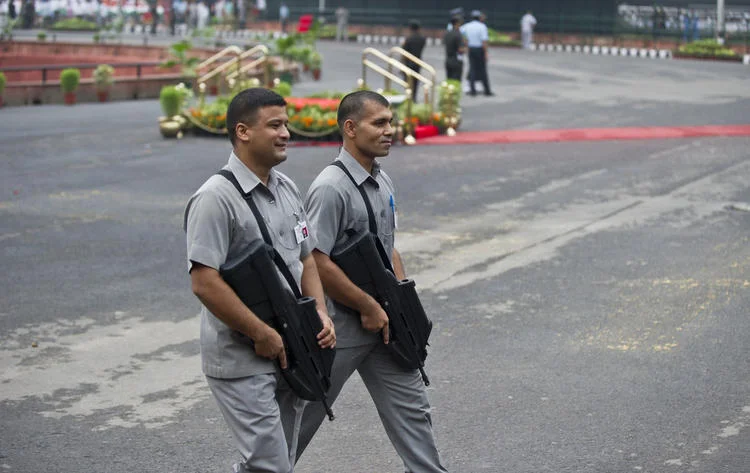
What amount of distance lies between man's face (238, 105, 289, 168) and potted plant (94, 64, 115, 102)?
84.9 ft

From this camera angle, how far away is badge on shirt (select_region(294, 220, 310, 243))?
4797 millimetres

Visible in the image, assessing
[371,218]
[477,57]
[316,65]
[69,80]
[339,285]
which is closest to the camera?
[339,285]

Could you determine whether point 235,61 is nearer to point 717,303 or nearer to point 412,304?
point 717,303

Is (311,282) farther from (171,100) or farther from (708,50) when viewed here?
(708,50)

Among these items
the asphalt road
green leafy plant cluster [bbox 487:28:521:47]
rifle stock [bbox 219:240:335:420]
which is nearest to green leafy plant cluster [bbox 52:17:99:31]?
green leafy plant cluster [bbox 487:28:521:47]

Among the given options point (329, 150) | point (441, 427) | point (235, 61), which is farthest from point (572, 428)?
point (235, 61)

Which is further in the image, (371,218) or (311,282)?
(371,218)

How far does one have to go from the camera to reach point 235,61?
2428 centimetres

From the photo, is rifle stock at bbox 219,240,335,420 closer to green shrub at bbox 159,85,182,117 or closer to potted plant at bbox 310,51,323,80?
green shrub at bbox 159,85,182,117

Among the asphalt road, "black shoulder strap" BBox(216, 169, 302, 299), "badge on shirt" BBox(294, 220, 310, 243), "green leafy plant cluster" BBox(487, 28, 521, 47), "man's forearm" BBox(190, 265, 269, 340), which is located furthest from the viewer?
"green leafy plant cluster" BBox(487, 28, 521, 47)

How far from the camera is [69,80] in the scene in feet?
94.8

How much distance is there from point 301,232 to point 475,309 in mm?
4896

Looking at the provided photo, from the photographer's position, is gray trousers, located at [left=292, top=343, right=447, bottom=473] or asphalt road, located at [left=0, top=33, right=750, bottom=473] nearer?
gray trousers, located at [left=292, top=343, right=447, bottom=473]

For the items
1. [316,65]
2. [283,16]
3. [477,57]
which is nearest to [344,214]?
[477,57]
